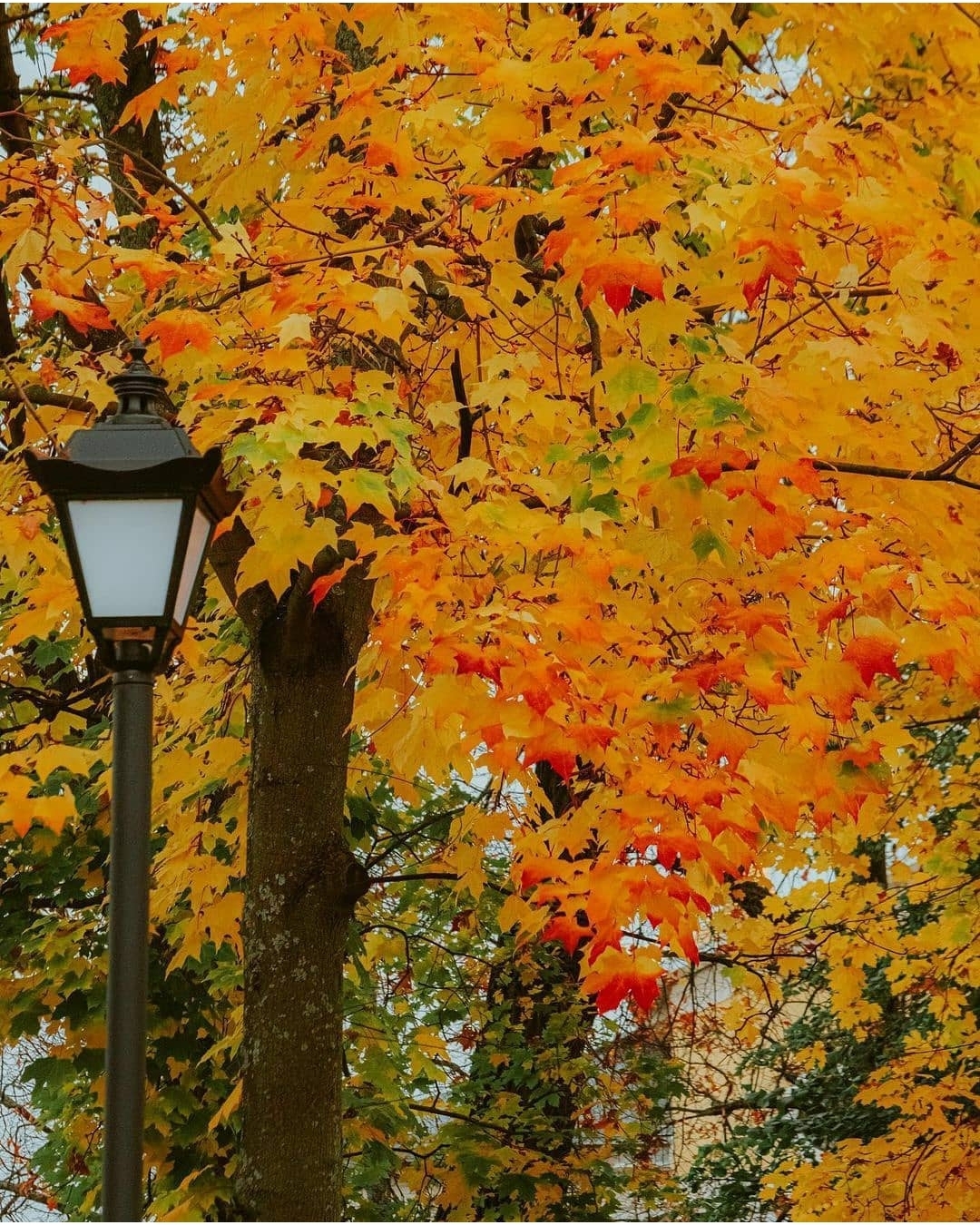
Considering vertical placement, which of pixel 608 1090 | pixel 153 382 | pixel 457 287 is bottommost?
pixel 608 1090

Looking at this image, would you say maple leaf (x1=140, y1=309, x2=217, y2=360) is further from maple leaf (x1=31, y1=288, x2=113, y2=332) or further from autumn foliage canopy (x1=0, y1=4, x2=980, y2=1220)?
maple leaf (x1=31, y1=288, x2=113, y2=332)

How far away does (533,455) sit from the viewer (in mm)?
6004

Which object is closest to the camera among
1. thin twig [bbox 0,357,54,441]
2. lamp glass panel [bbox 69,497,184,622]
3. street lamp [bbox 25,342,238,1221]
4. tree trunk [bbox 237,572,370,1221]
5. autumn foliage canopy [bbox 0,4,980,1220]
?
street lamp [bbox 25,342,238,1221]

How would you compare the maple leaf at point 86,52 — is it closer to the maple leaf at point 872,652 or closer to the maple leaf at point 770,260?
the maple leaf at point 770,260

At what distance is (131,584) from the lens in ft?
12.5

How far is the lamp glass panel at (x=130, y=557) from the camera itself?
12.5 ft

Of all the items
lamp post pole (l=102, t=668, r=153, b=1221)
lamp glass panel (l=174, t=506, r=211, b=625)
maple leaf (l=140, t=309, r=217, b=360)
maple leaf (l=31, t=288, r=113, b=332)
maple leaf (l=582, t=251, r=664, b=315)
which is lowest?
lamp post pole (l=102, t=668, r=153, b=1221)

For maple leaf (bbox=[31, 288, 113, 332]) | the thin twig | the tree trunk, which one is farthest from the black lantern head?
the tree trunk

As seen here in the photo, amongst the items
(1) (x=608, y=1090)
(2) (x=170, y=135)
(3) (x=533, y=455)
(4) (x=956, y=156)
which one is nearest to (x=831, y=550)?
(3) (x=533, y=455)

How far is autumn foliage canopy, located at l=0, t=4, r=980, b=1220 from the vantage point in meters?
4.43

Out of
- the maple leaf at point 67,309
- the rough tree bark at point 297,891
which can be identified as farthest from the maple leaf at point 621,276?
the rough tree bark at point 297,891

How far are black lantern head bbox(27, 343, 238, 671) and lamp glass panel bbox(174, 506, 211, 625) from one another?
25mm

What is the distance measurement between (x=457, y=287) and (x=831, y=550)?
1.58m

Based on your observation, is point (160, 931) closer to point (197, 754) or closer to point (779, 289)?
point (197, 754)
